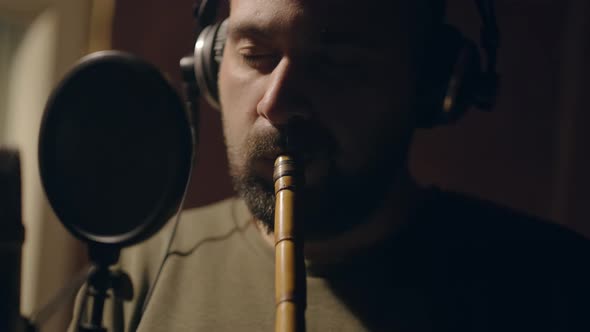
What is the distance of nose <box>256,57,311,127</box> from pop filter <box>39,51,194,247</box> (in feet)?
0.43

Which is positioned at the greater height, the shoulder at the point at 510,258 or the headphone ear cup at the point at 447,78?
the headphone ear cup at the point at 447,78

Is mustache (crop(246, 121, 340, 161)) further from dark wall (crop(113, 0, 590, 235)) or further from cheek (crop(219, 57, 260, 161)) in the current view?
dark wall (crop(113, 0, 590, 235))

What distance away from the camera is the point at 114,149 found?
0.75 meters

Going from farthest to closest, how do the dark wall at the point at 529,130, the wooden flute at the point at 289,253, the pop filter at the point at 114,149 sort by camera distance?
the dark wall at the point at 529,130
the pop filter at the point at 114,149
the wooden flute at the point at 289,253

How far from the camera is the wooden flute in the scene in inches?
22.8

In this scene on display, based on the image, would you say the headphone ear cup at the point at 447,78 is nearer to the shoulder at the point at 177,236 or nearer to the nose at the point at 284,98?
the nose at the point at 284,98

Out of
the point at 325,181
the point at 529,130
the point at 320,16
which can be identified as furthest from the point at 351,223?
the point at 529,130

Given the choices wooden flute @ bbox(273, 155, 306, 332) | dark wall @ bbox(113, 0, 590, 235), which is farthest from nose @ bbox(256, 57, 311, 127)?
dark wall @ bbox(113, 0, 590, 235)

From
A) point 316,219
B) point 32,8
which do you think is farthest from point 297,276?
point 32,8

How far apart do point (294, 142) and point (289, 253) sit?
206 millimetres

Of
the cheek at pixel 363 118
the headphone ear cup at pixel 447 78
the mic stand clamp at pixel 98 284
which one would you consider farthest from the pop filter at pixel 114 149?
the headphone ear cup at pixel 447 78

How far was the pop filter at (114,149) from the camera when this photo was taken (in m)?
0.72

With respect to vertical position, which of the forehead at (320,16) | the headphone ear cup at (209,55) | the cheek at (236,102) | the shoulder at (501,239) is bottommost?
the shoulder at (501,239)

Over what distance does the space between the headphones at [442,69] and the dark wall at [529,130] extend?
383 millimetres
